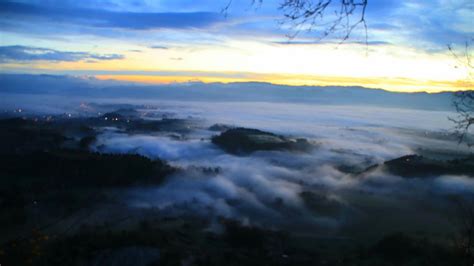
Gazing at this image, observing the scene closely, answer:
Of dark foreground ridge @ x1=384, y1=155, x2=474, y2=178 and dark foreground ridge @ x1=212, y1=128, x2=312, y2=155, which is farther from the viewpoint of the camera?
dark foreground ridge @ x1=212, y1=128, x2=312, y2=155

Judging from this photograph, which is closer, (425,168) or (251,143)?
(425,168)

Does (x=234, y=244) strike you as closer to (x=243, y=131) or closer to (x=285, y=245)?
(x=285, y=245)

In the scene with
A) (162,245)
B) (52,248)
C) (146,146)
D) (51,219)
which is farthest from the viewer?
(146,146)

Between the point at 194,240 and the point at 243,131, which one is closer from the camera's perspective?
the point at 194,240

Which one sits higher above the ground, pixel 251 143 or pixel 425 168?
pixel 425 168

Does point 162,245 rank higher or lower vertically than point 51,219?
higher

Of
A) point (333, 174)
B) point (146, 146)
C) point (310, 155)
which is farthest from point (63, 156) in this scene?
point (310, 155)

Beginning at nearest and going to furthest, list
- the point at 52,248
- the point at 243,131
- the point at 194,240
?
the point at 52,248 → the point at 194,240 → the point at 243,131

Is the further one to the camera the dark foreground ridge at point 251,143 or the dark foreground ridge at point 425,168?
the dark foreground ridge at point 251,143
